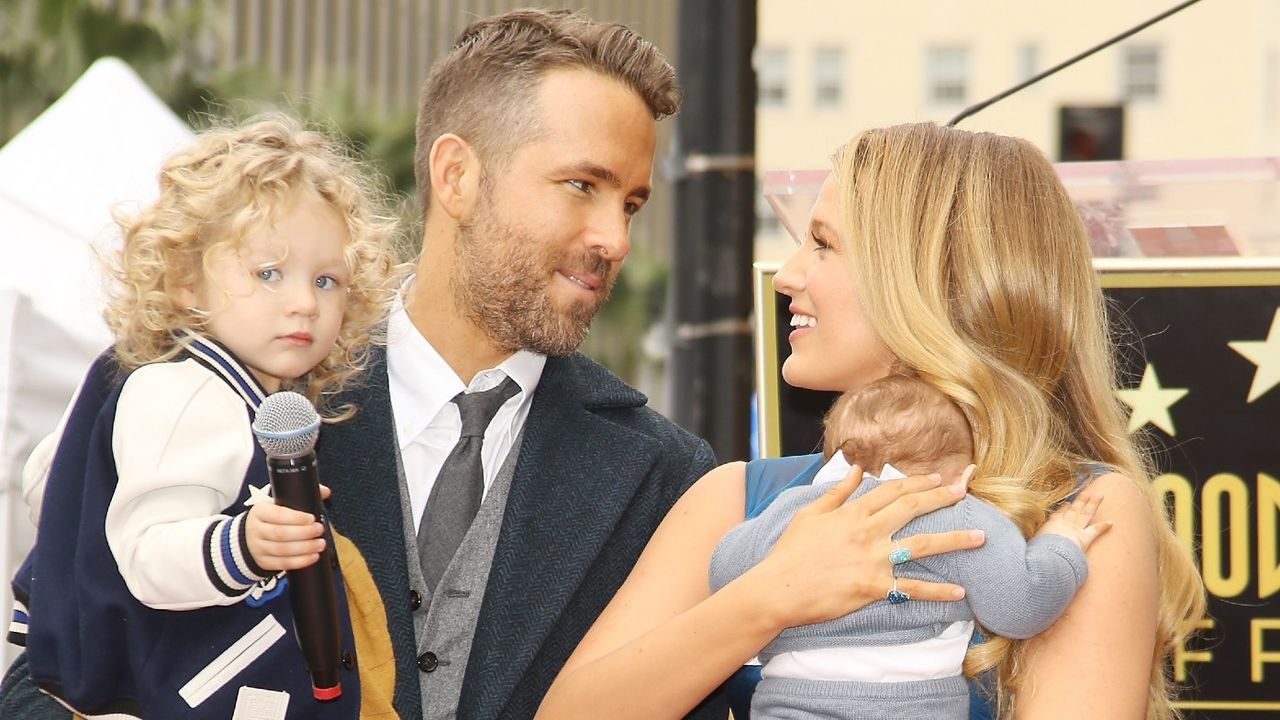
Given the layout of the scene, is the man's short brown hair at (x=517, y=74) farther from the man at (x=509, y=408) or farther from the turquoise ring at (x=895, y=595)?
the turquoise ring at (x=895, y=595)

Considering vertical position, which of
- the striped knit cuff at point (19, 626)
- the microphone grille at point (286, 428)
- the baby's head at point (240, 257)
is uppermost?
the baby's head at point (240, 257)

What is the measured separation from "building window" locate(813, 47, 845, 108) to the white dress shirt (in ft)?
153

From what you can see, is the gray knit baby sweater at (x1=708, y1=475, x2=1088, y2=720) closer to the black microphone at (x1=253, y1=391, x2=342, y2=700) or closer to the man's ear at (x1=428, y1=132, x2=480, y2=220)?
the black microphone at (x1=253, y1=391, x2=342, y2=700)

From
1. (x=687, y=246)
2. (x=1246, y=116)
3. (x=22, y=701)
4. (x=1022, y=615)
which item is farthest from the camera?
(x=1246, y=116)

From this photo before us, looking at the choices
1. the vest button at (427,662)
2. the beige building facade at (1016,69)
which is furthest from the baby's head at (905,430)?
→ the beige building facade at (1016,69)

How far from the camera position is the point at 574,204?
12.6ft

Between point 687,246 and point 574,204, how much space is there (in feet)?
8.49

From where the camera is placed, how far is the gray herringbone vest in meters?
3.34

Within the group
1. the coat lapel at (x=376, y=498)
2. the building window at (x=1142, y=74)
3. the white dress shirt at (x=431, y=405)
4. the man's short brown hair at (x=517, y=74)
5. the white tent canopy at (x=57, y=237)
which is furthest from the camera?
the building window at (x=1142, y=74)

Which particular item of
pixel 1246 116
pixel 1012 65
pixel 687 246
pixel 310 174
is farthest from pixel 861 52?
pixel 310 174

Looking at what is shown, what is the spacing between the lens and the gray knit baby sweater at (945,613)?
2766 mm

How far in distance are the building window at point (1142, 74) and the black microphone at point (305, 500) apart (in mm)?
45859

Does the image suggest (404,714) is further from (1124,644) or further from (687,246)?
(687,246)

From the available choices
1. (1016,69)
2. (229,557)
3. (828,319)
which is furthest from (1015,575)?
(1016,69)
